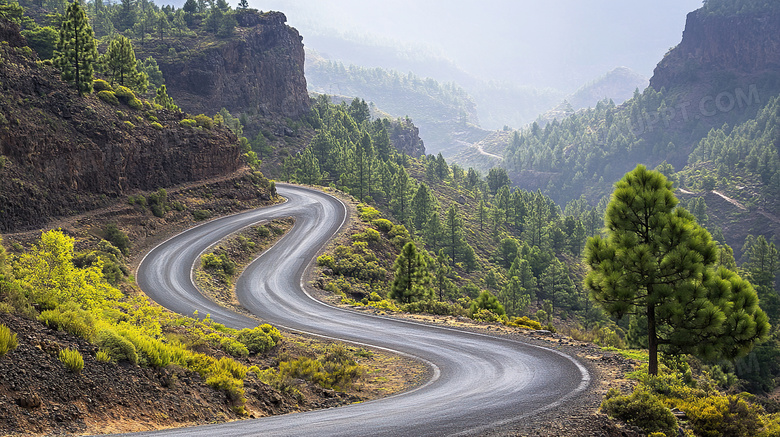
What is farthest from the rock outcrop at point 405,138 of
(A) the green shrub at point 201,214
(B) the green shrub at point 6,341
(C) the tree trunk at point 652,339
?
(B) the green shrub at point 6,341

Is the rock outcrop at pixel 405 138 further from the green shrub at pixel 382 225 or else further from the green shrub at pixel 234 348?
the green shrub at pixel 234 348

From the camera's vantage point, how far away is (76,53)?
144 ft

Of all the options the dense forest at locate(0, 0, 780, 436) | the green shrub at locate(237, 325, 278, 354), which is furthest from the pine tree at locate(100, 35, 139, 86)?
the green shrub at locate(237, 325, 278, 354)

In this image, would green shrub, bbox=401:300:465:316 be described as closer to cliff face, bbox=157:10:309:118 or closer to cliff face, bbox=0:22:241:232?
cliff face, bbox=0:22:241:232

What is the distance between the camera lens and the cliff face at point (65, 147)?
115 ft

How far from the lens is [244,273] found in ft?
133

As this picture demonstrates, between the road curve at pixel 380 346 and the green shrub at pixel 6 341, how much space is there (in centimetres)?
334

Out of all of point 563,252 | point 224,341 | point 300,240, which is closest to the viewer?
point 224,341

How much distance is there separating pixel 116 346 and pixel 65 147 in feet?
114

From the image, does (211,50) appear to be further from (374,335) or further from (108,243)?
(374,335)

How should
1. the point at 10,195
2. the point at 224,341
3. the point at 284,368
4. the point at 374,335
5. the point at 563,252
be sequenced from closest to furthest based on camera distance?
the point at 284,368
the point at 224,341
the point at 374,335
the point at 10,195
the point at 563,252

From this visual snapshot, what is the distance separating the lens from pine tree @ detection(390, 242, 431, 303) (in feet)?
119

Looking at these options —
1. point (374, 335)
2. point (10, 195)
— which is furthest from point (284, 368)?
point (10, 195)

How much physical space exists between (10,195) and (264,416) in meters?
32.1
